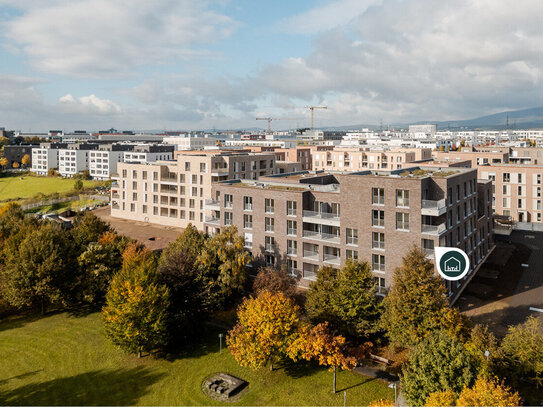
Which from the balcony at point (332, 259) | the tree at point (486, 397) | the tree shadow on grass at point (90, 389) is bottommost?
the tree shadow on grass at point (90, 389)

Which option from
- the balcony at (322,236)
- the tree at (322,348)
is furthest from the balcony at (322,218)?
the tree at (322,348)

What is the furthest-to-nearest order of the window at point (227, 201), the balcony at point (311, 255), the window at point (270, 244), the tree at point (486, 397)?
the window at point (227, 201) < the window at point (270, 244) < the balcony at point (311, 255) < the tree at point (486, 397)

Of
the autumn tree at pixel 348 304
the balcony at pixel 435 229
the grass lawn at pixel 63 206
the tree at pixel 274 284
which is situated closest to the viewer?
the autumn tree at pixel 348 304

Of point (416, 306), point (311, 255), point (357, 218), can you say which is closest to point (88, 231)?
point (311, 255)

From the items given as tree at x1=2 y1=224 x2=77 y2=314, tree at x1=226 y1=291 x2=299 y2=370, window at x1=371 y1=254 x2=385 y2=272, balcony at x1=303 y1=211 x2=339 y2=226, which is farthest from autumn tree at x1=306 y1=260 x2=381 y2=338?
tree at x1=2 y1=224 x2=77 y2=314

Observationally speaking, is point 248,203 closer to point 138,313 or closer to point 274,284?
point 274,284

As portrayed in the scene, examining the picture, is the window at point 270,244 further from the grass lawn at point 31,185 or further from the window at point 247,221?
the grass lawn at point 31,185
